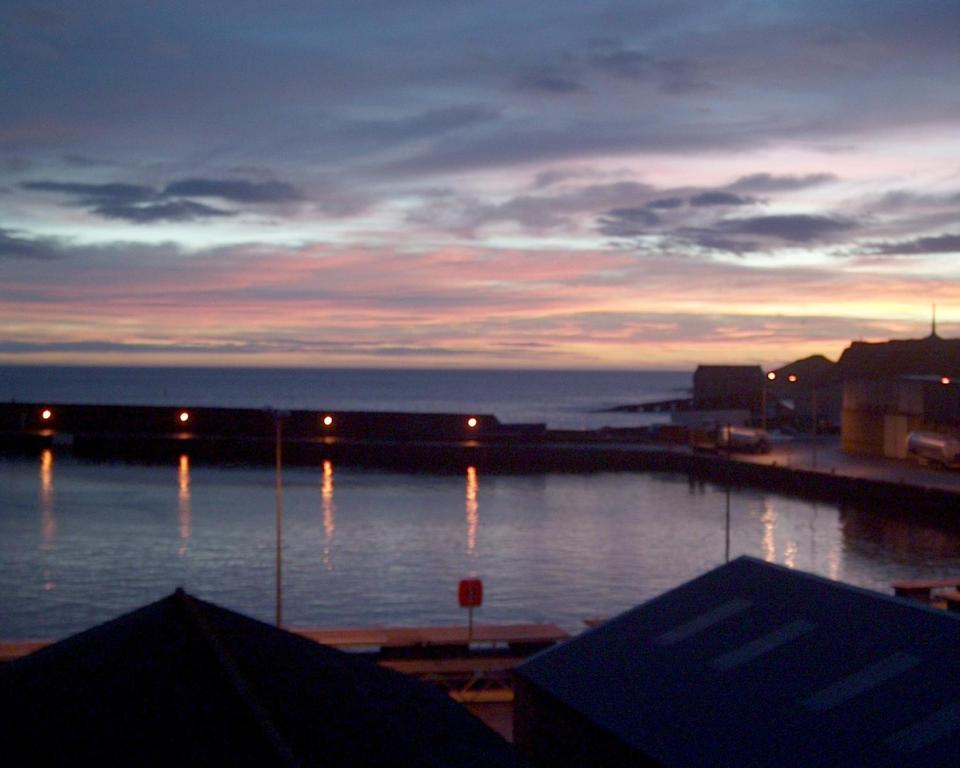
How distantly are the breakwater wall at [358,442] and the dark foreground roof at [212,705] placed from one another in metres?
33.5

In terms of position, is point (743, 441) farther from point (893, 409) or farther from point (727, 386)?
point (727, 386)

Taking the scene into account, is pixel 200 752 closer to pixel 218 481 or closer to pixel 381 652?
pixel 381 652

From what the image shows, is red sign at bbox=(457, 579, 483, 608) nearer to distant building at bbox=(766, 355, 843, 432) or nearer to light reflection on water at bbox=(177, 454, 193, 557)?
light reflection on water at bbox=(177, 454, 193, 557)

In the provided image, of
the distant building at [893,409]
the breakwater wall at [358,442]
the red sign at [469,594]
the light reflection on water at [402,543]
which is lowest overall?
the light reflection on water at [402,543]

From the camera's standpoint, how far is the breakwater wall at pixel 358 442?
142 feet

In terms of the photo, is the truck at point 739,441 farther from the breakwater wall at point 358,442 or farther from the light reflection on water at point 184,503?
the light reflection on water at point 184,503

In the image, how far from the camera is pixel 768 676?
6902 mm

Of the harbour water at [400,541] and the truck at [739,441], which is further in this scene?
the truck at [739,441]

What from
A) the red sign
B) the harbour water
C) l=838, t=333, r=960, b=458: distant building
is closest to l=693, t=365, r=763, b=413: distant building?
l=838, t=333, r=960, b=458: distant building

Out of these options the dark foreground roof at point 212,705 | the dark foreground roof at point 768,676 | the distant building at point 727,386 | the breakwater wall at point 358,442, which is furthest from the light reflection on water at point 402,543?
the distant building at point 727,386

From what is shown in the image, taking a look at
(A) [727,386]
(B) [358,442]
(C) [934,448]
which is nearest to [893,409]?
(C) [934,448]

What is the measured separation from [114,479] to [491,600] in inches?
930

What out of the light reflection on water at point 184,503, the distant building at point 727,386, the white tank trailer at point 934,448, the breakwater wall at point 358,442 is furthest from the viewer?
the distant building at point 727,386

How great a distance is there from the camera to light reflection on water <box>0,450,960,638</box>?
65.4 ft
